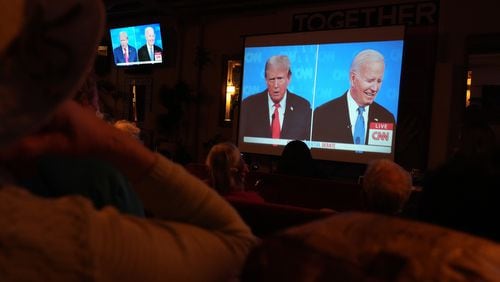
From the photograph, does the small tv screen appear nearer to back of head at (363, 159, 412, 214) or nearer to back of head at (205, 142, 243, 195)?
back of head at (205, 142, 243, 195)

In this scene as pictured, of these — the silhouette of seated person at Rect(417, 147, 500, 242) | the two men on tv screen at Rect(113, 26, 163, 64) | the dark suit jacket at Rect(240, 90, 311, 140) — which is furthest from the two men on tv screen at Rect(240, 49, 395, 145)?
the silhouette of seated person at Rect(417, 147, 500, 242)

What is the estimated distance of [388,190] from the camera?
2.41m

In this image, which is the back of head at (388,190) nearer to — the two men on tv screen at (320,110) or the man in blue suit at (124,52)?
the two men on tv screen at (320,110)

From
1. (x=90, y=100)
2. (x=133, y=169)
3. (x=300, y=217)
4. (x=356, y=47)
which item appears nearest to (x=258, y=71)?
(x=356, y=47)

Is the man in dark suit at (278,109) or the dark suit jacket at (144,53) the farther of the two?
the dark suit jacket at (144,53)

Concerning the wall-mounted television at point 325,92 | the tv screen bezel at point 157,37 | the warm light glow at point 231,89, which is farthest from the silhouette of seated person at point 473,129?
the tv screen bezel at point 157,37

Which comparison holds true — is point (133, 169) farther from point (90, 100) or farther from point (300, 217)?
point (300, 217)

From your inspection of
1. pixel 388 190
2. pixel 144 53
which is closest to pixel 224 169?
pixel 388 190

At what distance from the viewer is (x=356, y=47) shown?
18.4 ft

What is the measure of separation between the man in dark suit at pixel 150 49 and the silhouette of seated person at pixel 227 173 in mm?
4910

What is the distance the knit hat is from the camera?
412 millimetres

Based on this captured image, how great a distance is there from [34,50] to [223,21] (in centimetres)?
718

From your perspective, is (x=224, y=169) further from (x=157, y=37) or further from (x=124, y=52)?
(x=124, y=52)

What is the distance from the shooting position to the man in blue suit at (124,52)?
8.05 m
